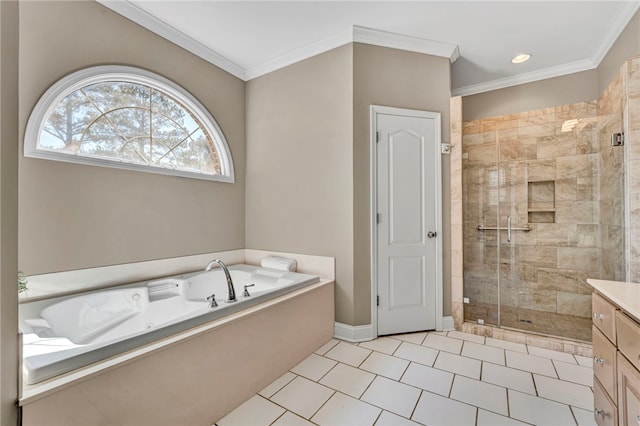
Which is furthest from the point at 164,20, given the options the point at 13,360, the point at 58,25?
the point at 13,360

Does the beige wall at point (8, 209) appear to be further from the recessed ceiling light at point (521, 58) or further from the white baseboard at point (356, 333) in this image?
the recessed ceiling light at point (521, 58)

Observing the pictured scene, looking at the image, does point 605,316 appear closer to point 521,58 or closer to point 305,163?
point 305,163

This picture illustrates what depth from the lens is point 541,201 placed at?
3217mm

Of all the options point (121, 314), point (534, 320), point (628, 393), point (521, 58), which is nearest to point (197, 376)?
point (121, 314)

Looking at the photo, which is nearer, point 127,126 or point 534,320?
point 127,126

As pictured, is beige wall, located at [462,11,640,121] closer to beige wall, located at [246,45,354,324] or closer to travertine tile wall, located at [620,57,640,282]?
travertine tile wall, located at [620,57,640,282]

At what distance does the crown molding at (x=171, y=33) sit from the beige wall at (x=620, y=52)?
3409mm

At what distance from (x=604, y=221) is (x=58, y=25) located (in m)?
4.74

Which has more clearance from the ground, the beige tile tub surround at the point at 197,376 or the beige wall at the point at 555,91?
the beige wall at the point at 555,91

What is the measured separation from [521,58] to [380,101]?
162 centimetres

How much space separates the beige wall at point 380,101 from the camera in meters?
2.48

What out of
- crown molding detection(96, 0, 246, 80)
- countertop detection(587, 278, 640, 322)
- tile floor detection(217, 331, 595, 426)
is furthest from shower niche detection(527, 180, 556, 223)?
crown molding detection(96, 0, 246, 80)

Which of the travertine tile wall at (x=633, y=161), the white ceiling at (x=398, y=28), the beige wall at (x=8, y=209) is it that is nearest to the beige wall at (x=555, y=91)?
the white ceiling at (x=398, y=28)

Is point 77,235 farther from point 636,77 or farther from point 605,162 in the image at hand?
point 605,162
